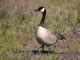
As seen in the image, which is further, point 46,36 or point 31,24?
point 31,24

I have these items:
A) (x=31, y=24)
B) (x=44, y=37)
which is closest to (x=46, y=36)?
(x=44, y=37)

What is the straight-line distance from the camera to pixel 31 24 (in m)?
13.8

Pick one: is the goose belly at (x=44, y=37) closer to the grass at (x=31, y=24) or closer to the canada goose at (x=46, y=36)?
the canada goose at (x=46, y=36)

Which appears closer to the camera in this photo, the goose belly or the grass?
the goose belly

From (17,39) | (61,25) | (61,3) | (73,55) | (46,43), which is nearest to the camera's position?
(73,55)

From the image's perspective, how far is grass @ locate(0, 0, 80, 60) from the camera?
12266 mm

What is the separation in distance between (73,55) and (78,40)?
299 cm

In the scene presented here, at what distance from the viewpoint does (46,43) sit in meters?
11.7

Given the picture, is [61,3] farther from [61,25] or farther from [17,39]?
[17,39]

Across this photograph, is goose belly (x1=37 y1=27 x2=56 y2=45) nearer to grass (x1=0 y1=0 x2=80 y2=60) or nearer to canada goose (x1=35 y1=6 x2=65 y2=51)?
canada goose (x1=35 y1=6 x2=65 y2=51)

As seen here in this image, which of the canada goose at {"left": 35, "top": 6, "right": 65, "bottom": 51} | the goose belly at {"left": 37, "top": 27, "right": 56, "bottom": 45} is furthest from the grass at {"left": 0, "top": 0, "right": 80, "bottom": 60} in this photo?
the goose belly at {"left": 37, "top": 27, "right": 56, "bottom": 45}

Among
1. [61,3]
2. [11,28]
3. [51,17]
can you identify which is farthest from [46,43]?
[61,3]

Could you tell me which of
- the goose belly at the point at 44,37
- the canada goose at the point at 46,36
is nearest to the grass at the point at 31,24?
the canada goose at the point at 46,36

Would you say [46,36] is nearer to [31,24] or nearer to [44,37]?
[44,37]
